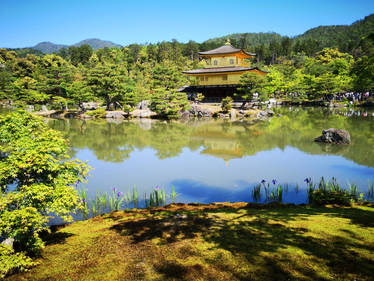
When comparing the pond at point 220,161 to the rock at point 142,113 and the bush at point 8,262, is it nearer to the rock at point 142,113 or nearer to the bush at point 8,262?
the bush at point 8,262

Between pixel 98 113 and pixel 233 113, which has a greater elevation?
pixel 98 113

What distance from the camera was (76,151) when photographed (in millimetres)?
13664

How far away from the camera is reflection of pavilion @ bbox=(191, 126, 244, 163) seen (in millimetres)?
12844

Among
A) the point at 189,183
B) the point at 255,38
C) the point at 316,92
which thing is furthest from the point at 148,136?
the point at 255,38

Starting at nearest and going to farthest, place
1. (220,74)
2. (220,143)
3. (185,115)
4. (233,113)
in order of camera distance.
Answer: (220,143), (185,115), (233,113), (220,74)

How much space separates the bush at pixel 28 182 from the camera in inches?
119

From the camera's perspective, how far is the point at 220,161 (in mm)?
11398

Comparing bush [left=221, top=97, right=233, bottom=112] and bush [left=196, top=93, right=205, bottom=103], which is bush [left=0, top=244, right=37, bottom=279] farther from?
bush [left=196, top=93, right=205, bottom=103]

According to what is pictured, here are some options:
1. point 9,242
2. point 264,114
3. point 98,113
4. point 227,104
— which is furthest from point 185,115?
point 9,242

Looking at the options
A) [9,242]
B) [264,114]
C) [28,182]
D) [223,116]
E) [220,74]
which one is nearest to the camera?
Result: [9,242]

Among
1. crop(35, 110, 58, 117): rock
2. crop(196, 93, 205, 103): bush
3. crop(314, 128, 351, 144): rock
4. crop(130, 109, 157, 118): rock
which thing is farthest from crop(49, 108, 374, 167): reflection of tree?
crop(35, 110, 58, 117): rock

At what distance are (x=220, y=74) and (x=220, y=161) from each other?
2460 cm

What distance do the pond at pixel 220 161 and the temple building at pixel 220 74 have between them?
15.8m

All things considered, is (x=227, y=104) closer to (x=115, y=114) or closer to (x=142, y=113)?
(x=142, y=113)
